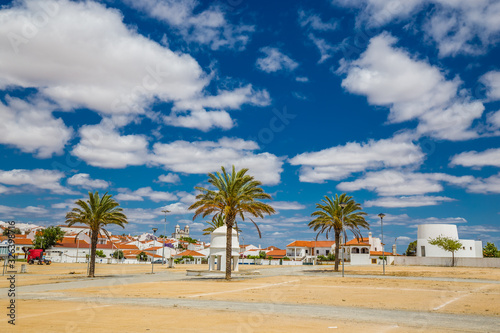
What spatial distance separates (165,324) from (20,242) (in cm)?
12575

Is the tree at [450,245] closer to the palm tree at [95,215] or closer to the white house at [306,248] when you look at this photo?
the white house at [306,248]

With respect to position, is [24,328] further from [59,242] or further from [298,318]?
[59,242]

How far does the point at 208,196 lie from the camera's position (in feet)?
111

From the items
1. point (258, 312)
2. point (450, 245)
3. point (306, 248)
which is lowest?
point (306, 248)

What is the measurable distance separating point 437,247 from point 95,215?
76.2 m

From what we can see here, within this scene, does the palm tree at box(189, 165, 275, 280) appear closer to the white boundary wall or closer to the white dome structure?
the white dome structure

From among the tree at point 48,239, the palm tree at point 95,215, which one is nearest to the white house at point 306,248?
the tree at point 48,239

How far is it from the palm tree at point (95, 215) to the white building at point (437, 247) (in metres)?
73.3

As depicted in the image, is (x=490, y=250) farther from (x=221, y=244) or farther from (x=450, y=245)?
(x=221, y=244)

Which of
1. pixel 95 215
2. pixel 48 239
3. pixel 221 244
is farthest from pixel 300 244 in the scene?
pixel 95 215

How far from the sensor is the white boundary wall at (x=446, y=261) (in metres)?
69.1

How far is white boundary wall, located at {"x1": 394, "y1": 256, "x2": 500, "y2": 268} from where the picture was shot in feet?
227

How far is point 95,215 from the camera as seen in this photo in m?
38.6

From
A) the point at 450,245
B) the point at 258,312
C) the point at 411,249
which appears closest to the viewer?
the point at 258,312
